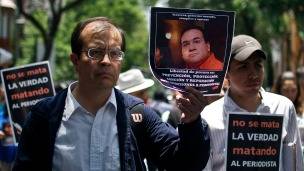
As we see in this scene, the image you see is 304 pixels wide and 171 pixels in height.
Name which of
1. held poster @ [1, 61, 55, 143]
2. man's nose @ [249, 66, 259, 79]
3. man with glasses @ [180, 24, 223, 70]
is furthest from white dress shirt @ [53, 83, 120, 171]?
held poster @ [1, 61, 55, 143]

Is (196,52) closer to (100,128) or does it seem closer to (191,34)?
(191,34)

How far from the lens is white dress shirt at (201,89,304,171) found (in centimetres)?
412

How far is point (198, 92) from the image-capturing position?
3254mm

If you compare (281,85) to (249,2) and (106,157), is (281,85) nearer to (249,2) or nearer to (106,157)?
(106,157)

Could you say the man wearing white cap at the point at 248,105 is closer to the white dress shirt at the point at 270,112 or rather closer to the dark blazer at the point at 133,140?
the white dress shirt at the point at 270,112

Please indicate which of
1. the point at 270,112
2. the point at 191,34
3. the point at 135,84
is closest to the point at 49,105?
the point at 191,34

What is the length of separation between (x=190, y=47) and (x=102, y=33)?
394 millimetres

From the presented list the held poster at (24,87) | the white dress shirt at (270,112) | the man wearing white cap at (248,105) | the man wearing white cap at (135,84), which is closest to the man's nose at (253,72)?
the man wearing white cap at (248,105)

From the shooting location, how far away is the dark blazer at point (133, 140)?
3248mm

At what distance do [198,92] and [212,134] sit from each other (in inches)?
36.7

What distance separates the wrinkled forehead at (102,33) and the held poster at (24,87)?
3.19 m

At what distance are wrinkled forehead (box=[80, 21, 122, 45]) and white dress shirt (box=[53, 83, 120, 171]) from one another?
0.29m

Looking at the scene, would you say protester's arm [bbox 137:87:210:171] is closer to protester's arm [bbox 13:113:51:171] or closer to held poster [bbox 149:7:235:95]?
held poster [bbox 149:7:235:95]

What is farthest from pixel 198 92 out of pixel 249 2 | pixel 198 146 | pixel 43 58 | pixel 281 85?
pixel 43 58
